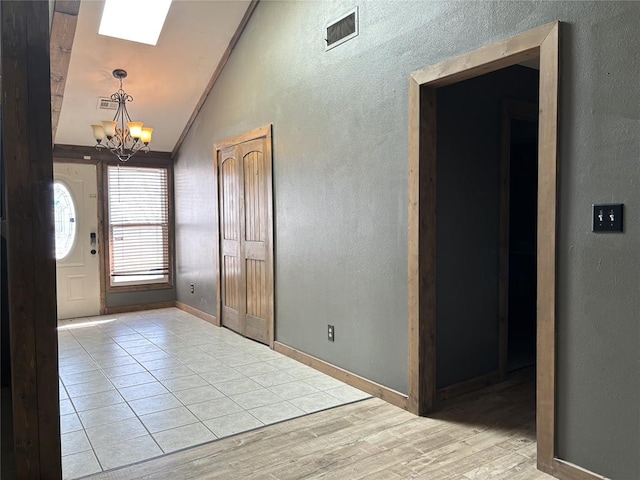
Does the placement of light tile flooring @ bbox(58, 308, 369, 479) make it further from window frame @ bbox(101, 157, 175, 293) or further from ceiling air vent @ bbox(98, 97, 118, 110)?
ceiling air vent @ bbox(98, 97, 118, 110)

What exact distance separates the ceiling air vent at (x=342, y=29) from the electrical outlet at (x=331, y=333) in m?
2.20

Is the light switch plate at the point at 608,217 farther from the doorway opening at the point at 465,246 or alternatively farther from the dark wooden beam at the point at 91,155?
the dark wooden beam at the point at 91,155

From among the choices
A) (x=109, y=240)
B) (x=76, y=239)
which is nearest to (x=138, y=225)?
(x=109, y=240)

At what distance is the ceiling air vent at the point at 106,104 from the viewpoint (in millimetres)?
5770

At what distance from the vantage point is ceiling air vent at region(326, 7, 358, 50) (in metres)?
3.59

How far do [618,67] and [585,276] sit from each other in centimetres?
92

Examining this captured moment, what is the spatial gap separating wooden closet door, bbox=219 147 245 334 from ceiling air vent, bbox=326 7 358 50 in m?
1.94

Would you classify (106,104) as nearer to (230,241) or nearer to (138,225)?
(138,225)

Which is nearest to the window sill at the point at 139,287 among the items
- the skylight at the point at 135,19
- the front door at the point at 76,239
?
the front door at the point at 76,239

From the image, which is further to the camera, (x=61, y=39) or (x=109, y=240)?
(x=109, y=240)

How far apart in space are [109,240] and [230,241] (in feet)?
7.28

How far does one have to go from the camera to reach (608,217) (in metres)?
2.15

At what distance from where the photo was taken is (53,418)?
7.27ft

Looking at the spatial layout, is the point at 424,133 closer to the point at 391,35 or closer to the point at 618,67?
the point at 391,35
